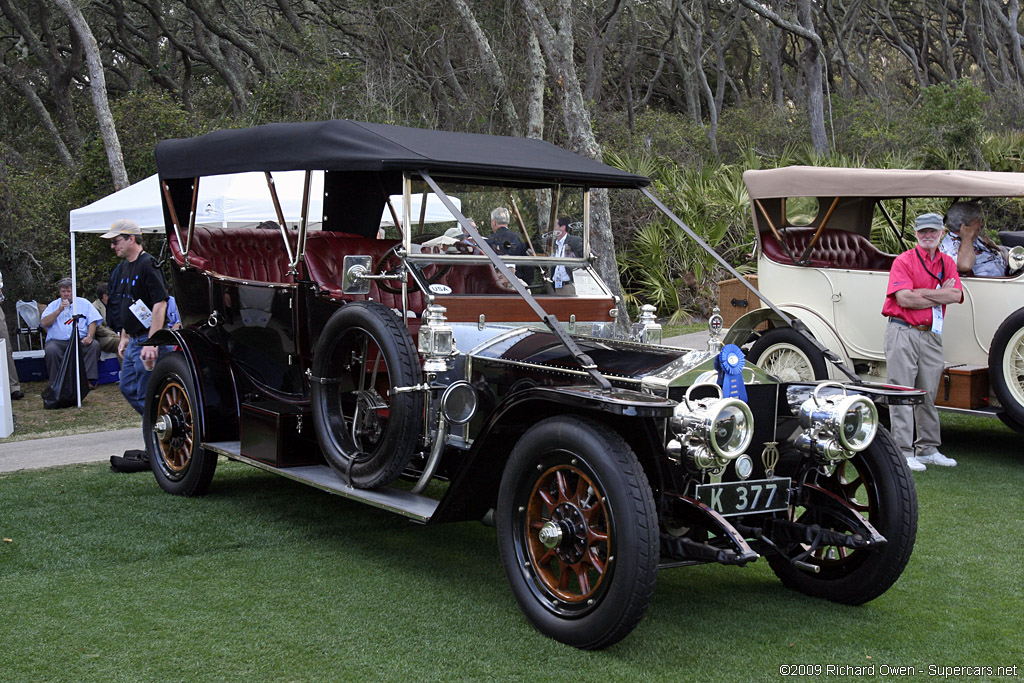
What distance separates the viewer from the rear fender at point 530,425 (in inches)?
145

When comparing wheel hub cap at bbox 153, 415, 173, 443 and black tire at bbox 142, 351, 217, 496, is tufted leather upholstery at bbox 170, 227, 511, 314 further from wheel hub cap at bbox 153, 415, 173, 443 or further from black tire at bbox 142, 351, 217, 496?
wheel hub cap at bbox 153, 415, 173, 443

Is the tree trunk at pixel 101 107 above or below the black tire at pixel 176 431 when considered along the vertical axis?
above

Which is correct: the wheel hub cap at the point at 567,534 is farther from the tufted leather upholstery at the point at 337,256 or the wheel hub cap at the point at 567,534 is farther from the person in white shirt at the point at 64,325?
the person in white shirt at the point at 64,325

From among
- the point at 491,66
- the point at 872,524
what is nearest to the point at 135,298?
the point at 872,524

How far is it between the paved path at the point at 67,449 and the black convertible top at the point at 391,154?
305 centimetres

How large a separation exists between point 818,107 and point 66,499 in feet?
58.0

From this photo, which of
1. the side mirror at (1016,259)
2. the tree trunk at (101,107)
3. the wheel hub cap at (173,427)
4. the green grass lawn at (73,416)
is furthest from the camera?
the tree trunk at (101,107)

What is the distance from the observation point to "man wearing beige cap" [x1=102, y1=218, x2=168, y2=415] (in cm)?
735

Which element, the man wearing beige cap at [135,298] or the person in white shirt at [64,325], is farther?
the person in white shirt at [64,325]

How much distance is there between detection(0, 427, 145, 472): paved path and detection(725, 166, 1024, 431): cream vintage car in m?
5.18

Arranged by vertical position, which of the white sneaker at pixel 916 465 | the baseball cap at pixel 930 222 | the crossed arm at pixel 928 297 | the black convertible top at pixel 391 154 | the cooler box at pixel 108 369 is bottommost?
the cooler box at pixel 108 369

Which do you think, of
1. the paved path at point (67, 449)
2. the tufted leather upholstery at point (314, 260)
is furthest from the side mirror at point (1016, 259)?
the paved path at point (67, 449)

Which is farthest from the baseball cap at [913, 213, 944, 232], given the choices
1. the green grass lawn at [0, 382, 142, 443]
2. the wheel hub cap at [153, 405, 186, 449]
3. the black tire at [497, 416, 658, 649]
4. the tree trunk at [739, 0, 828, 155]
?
the tree trunk at [739, 0, 828, 155]

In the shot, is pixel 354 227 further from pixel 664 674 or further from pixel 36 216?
pixel 36 216
